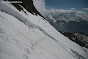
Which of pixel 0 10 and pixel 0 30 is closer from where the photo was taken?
pixel 0 30

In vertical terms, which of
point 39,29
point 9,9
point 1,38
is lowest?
point 1,38

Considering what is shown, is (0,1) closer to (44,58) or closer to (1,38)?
(1,38)

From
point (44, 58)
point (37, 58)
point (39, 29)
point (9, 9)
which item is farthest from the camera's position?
point (39, 29)

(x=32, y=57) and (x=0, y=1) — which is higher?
(x=0, y=1)

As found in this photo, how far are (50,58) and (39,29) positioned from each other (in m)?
6.95

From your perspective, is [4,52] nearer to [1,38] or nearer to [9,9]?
[1,38]

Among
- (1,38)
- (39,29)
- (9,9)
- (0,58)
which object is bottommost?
(0,58)

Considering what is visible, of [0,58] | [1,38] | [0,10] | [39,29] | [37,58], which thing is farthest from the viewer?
[39,29]

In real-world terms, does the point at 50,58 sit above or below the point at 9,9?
below

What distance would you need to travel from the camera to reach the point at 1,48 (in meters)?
5.61

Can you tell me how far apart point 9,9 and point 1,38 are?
762cm

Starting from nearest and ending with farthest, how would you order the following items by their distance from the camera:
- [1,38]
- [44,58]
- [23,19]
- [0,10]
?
[1,38] → [44,58] → [0,10] → [23,19]

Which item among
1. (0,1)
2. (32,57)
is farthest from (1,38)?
(0,1)

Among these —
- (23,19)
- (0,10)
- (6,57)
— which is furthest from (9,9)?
(6,57)
